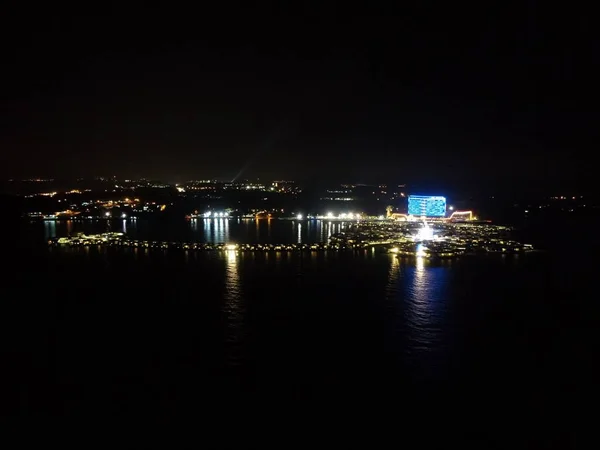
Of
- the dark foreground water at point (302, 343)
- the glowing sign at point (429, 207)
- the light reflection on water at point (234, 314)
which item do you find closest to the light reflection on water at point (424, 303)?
the dark foreground water at point (302, 343)

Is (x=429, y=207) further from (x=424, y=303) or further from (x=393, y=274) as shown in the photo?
(x=424, y=303)

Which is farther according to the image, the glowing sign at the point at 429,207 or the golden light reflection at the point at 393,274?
the glowing sign at the point at 429,207

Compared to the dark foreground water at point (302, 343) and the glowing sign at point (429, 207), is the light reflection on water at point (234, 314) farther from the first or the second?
the glowing sign at point (429, 207)

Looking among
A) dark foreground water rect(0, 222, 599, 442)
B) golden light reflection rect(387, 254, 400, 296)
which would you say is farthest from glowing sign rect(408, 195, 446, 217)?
dark foreground water rect(0, 222, 599, 442)

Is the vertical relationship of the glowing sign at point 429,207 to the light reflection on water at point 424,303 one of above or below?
above

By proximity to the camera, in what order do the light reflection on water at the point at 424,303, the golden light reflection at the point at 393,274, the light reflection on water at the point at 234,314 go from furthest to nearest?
the golden light reflection at the point at 393,274
the light reflection on water at the point at 424,303
the light reflection on water at the point at 234,314

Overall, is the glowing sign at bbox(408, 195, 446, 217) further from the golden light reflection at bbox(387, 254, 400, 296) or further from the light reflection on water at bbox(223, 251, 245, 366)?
the light reflection on water at bbox(223, 251, 245, 366)

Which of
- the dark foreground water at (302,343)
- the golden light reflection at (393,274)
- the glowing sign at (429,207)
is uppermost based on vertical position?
the glowing sign at (429,207)

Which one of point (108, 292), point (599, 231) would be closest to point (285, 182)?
point (599, 231)

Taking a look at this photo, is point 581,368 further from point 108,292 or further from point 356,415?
point 108,292
